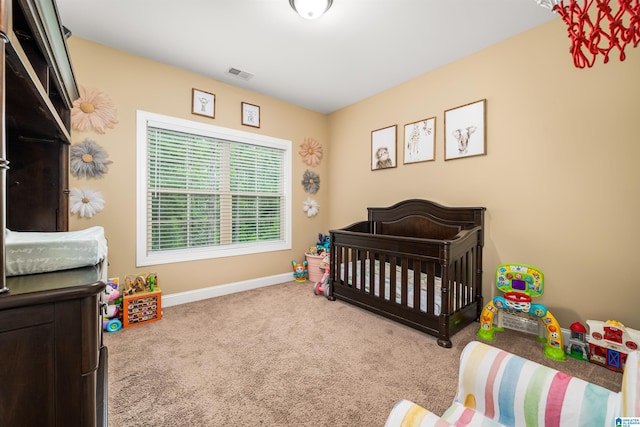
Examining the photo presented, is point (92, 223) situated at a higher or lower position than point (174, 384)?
higher

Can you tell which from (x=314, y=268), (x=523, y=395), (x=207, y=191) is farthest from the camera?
(x=314, y=268)

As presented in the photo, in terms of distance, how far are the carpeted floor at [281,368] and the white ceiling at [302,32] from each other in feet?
7.96

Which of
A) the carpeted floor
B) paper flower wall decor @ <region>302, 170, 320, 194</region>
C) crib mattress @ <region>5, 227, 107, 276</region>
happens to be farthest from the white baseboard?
crib mattress @ <region>5, 227, 107, 276</region>

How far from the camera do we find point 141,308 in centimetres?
229

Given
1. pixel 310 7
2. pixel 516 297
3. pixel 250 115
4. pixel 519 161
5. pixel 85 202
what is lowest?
pixel 516 297

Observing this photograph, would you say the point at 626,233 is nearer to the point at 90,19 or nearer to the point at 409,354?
the point at 409,354

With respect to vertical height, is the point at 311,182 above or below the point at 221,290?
above

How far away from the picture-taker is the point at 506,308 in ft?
6.81

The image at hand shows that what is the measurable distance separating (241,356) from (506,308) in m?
2.02

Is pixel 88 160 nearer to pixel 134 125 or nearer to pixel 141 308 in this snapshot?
pixel 134 125

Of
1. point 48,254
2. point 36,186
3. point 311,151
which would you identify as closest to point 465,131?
point 311,151

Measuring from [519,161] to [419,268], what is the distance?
1.23 m

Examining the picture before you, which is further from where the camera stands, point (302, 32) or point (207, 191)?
point (207, 191)

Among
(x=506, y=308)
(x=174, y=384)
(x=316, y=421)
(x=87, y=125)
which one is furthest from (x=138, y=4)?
(x=506, y=308)
